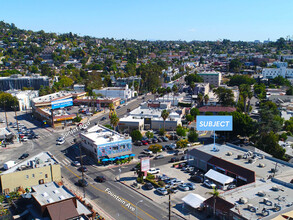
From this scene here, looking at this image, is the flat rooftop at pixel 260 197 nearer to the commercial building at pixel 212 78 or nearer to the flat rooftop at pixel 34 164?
the flat rooftop at pixel 34 164

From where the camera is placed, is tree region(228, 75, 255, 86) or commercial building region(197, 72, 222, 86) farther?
commercial building region(197, 72, 222, 86)

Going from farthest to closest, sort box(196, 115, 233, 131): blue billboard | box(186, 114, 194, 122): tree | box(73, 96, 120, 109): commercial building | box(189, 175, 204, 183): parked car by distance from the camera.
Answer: box(73, 96, 120, 109): commercial building, box(186, 114, 194, 122): tree, box(196, 115, 233, 131): blue billboard, box(189, 175, 204, 183): parked car

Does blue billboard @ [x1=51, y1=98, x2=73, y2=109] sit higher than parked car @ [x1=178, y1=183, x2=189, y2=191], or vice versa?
blue billboard @ [x1=51, y1=98, x2=73, y2=109]

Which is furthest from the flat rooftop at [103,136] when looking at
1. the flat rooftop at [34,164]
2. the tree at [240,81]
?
the tree at [240,81]

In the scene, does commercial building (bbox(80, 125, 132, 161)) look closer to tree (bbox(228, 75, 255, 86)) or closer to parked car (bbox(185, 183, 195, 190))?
parked car (bbox(185, 183, 195, 190))

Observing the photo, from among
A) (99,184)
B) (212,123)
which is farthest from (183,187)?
(212,123)

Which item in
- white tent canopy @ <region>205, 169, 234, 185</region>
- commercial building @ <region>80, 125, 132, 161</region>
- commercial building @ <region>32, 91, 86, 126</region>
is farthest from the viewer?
commercial building @ <region>32, 91, 86, 126</region>

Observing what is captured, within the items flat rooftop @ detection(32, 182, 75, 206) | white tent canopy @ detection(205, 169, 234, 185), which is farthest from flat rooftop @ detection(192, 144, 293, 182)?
flat rooftop @ detection(32, 182, 75, 206)
